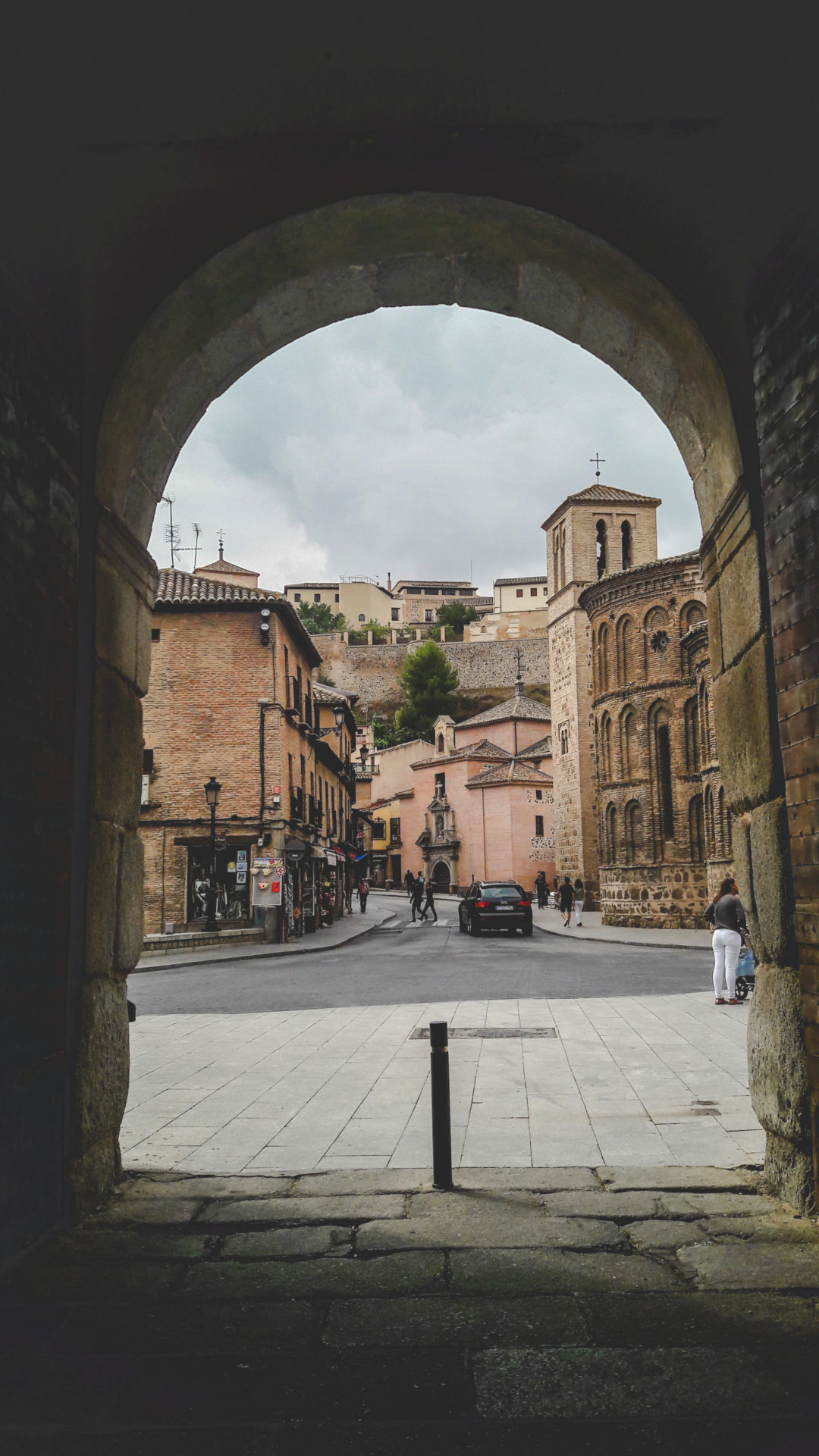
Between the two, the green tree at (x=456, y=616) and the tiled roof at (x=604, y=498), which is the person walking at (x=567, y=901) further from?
the green tree at (x=456, y=616)

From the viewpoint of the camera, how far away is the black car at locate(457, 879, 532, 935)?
2589 cm

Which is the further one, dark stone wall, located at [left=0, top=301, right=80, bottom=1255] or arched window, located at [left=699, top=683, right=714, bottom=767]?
arched window, located at [left=699, top=683, right=714, bottom=767]

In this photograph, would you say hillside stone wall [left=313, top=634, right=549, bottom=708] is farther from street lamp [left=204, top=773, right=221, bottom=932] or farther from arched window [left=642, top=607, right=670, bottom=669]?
street lamp [left=204, top=773, right=221, bottom=932]

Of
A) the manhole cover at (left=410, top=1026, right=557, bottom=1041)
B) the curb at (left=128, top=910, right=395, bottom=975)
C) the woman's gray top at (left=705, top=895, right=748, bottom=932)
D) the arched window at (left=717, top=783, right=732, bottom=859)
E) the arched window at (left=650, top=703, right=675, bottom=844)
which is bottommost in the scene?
the curb at (left=128, top=910, right=395, bottom=975)

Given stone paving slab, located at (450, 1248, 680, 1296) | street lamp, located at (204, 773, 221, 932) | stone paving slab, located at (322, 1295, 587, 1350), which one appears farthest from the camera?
street lamp, located at (204, 773, 221, 932)

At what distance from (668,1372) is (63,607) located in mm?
3500

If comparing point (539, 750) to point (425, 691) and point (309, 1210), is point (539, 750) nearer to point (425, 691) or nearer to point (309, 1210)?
point (425, 691)

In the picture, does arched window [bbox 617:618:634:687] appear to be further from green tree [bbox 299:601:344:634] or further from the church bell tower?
green tree [bbox 299:601:344:634]

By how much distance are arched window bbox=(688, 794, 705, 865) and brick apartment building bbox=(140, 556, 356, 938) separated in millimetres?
11579

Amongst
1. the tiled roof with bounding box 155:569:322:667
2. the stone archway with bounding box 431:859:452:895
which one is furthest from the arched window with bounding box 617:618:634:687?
the stone archway with bounding box 431:859:452:895

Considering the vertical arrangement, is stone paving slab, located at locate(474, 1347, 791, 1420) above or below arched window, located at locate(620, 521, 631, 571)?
below

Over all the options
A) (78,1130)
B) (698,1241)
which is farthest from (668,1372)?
(78,1130)

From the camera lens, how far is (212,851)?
24.3m

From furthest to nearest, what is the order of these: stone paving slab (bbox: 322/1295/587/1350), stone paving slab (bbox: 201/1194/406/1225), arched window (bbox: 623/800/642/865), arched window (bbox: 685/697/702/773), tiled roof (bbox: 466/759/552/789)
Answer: tiled roof (bbox: 466/759/552/789) < arched window (bbox: 623/800/642/865) < arched window (bbox: 685/697/702/773) < stone paving slab (bbox: 201/1194/406/1225) < stone paving slab (bbox: 322/1295/587/1350)
